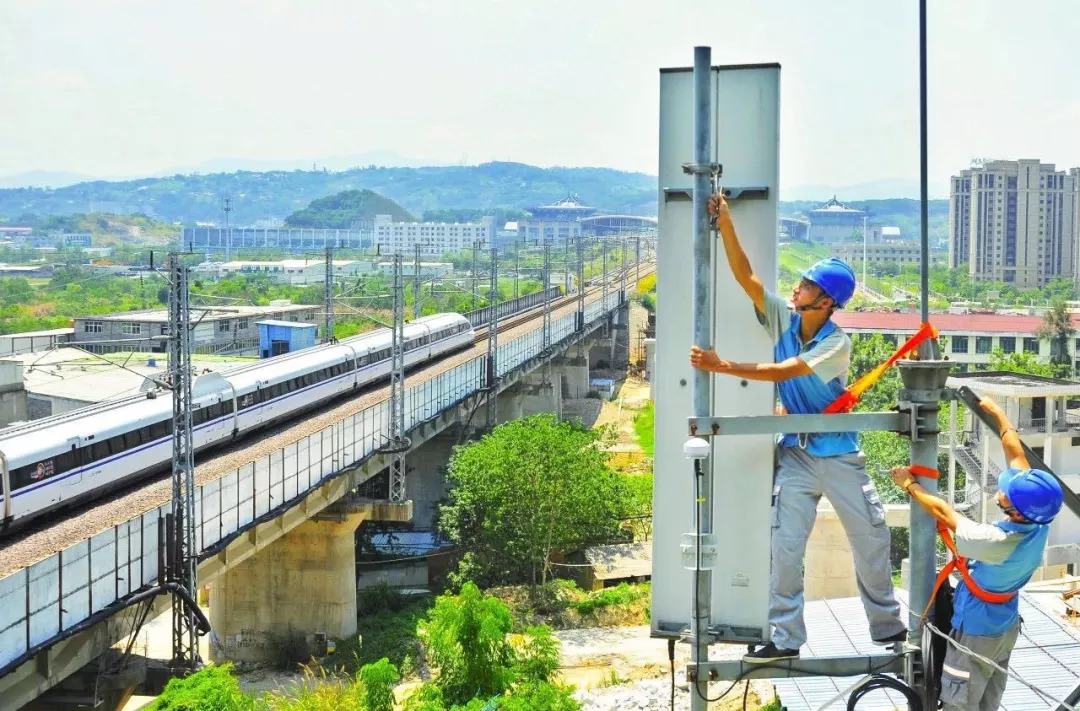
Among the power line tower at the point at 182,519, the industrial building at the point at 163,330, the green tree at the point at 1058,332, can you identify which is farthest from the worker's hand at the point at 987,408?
the green tree at the point at 1058,332

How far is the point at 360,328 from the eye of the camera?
8231 centimetres

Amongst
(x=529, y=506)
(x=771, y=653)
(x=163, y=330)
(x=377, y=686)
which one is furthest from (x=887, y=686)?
(x=163, y=330)

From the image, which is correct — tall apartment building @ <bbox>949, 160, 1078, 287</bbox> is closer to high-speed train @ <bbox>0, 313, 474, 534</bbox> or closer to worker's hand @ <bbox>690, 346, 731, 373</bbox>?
high-speed train @ <bbox>0, 313, 474, 534</bbox>

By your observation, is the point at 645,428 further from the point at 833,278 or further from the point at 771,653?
the point at 771,653

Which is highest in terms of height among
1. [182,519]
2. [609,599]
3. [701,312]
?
[701,312]

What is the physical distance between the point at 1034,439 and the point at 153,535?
2448 cm

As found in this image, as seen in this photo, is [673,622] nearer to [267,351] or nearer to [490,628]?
[490,628]

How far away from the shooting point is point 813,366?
6113 millimetres

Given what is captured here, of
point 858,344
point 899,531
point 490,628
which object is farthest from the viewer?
point 858,344

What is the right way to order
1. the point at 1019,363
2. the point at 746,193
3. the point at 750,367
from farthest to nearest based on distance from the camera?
the point at 1019,363, the point at 746,193, the point at 750,367

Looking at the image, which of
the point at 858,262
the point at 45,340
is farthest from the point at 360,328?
the point at 858,262

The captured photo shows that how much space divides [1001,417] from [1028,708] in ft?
23.8

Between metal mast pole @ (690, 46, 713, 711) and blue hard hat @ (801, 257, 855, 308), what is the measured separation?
2.65 feet

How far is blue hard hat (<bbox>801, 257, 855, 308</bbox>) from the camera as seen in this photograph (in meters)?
6.36
